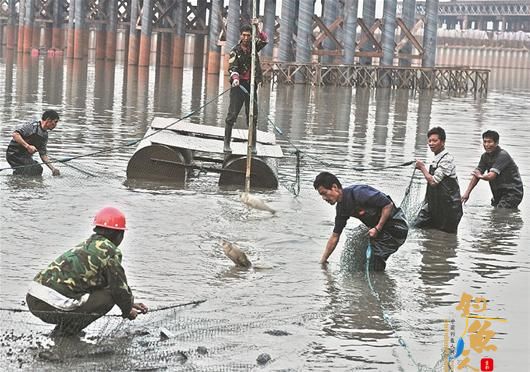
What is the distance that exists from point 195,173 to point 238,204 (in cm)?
298

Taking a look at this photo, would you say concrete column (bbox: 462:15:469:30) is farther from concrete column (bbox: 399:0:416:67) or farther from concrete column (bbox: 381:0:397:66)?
concrete column (bbox: 381:0:397:66)

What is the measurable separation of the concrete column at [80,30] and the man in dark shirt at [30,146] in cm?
5891

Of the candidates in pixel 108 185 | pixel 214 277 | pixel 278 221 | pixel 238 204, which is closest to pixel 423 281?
pixel 214 277

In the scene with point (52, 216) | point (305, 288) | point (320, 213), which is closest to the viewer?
point (305, 288)

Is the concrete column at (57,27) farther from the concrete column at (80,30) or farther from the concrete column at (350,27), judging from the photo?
the concrete column at (350,27)

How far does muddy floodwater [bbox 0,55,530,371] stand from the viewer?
8.51 m

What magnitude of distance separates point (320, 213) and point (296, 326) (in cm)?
587

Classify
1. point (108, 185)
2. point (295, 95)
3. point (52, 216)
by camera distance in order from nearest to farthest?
point (52, 216)
point (108, 185)
point (295, 95)

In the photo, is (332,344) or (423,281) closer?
(332,344)

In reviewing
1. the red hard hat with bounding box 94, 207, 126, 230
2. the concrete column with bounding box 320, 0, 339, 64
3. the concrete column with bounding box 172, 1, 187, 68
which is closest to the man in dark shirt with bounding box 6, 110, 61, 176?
the red hard hat with bounding box 94, 207, 126, 230

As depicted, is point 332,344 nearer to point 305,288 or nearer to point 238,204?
point 305,288

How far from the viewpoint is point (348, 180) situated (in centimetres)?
1800

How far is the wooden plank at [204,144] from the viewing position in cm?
1686

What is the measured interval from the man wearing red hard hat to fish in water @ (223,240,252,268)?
3.12m
